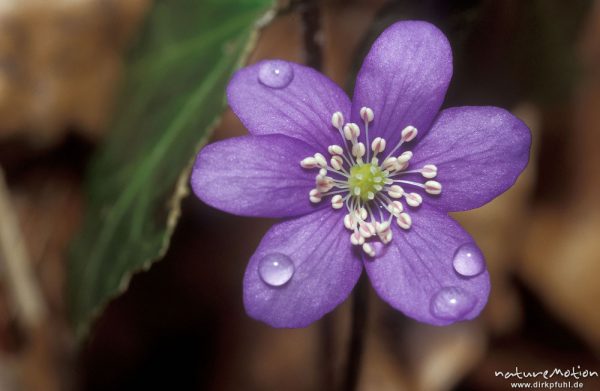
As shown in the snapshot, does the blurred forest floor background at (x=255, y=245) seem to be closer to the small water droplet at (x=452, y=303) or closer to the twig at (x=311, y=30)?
the twig at (x=311, y=30)

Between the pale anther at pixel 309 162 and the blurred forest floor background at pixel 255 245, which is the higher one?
the pale anther at pixel 309 162

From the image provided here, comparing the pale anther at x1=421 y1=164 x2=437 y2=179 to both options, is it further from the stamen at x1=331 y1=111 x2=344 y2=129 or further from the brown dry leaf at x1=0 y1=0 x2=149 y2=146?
the brown dry leaf at x1=0 y1=0 x2=149 y2=146

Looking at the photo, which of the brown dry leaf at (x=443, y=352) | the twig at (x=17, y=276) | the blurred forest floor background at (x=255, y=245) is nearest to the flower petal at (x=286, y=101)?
the blurred forest floor background at (x=255, y=245)

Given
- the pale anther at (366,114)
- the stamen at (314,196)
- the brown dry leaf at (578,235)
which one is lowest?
the brown dry leaf at (578,235)

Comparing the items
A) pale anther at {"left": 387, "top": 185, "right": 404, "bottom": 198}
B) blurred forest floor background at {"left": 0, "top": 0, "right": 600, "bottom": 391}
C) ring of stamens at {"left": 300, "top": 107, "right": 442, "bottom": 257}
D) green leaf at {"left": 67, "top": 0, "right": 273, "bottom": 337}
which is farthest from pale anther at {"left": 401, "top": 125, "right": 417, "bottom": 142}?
blurred forest floor background at {"left": 0, "top": 0, "right": 600, "bottom": 391}

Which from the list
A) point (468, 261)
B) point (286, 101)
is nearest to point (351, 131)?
point (286, 101)

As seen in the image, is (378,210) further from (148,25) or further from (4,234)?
(4,234)

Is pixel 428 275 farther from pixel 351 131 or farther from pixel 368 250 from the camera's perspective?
pixel 351 131
